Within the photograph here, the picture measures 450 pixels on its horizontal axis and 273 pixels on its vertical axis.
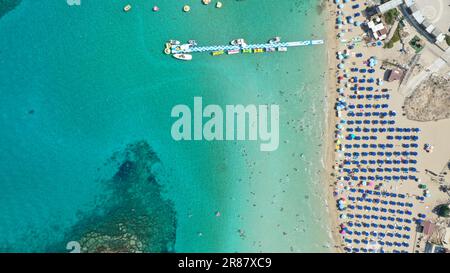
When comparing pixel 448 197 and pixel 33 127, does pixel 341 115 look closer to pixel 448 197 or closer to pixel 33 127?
pixel 448 197

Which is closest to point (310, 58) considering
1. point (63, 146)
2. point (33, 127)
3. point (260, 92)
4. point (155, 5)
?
point (260, 92)

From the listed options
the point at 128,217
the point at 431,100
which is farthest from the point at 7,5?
the point at 431,100

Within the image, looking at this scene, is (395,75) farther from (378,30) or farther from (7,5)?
(7,5)

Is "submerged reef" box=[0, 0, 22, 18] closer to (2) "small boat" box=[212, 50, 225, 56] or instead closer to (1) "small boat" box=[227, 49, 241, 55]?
(2) "small boat" box=[212, 50, 225, 56]

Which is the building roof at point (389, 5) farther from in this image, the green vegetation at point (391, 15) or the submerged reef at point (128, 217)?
the submerged reef at point (128, 217)

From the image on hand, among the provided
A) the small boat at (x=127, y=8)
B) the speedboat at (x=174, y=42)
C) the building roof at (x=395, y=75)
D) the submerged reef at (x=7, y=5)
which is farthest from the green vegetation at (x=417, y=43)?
the submerged reef at (x=7, y=5)

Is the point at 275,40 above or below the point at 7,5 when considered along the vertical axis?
below
